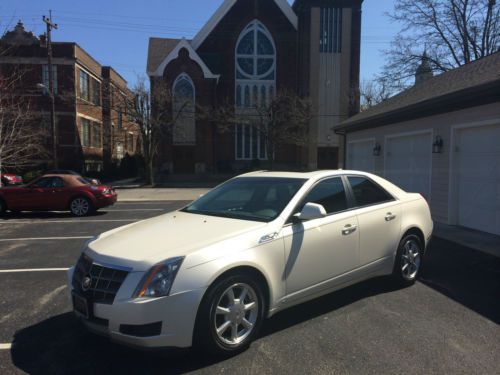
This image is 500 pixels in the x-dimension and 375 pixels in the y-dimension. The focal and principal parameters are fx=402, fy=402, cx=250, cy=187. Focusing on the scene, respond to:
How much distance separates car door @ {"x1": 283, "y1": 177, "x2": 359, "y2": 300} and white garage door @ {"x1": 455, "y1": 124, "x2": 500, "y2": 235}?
19.7 ft

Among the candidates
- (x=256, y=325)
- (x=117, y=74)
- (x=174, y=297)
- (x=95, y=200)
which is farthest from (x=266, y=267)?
(x=117, y=74)

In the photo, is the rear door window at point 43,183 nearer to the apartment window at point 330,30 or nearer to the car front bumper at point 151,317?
the car front bumper at point 151,317

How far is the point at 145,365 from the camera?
327cm

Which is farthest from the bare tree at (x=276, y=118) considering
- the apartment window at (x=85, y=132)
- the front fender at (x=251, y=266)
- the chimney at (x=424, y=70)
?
the front fender at (x=251, y=266)

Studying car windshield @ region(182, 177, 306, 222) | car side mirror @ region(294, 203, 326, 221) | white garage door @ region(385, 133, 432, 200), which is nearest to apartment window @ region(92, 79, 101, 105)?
white garage door @ region(385, 133, 432, 200)

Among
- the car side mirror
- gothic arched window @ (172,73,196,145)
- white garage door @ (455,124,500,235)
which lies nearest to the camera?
the car side mirror

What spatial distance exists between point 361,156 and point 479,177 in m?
6.69

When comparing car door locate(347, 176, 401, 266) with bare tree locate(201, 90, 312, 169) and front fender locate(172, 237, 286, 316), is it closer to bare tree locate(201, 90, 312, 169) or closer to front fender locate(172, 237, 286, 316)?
front fender locate(172, 237, 286, 316)

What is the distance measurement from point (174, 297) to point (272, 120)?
3006 centimetres

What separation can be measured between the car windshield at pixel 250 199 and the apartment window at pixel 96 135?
1315 inches

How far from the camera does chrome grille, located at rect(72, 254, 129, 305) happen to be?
3.14m

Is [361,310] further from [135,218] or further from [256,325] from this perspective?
[135,218]

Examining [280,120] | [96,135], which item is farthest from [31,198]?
[96,135]

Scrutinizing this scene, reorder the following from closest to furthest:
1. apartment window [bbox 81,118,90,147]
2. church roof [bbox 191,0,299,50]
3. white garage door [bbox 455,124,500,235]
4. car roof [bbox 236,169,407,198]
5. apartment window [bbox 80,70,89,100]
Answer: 1. car roof [bbox 236,169,407,198]
2. white garage door [bbox 455,124,500,235]
3. apartment window [bbox 80,70,89,100]
4. apartment window [bbox 81,118,90,147]
5. church roof [bbox 191,0,299,50]
